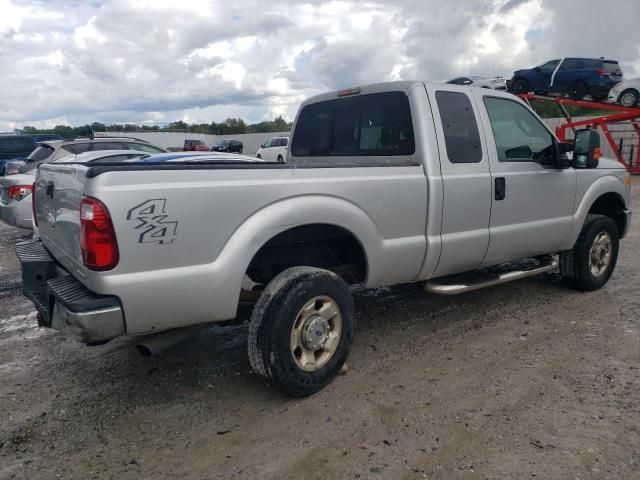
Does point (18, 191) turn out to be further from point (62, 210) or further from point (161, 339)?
point (161, 339)

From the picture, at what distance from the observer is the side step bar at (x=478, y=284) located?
4047mm

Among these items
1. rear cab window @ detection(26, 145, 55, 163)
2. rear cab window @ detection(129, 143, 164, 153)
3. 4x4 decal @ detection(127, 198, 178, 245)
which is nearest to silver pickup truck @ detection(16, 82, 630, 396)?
4x4 decal @ detection(127, 198, 178, 245)

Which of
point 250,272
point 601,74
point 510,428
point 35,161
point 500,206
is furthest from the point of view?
point 601,74

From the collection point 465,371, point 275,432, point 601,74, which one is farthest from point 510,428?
point 601,74

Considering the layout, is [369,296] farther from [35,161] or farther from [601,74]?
[601,74]

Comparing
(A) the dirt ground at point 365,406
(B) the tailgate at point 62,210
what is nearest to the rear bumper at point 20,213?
(A) the dirt ground at point 365,406

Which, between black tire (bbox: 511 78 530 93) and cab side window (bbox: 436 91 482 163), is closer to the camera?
cab side window (bbox: 436 91 482 163)

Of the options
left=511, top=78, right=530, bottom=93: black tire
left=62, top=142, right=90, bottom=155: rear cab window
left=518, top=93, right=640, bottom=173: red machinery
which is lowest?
left=62, top=142, right=90, bottom=155: rear cab window

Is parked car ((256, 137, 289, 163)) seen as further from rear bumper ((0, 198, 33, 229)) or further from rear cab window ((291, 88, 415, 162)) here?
rear cab window ((291, 88, 415, 162))

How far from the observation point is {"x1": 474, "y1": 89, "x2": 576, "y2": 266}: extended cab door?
4285mm

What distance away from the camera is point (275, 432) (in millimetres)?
2994

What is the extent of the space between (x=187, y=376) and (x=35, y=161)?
881 centimetres

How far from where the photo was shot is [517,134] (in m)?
4.59

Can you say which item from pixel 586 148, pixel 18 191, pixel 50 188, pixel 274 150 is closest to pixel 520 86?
pixel 586 148
